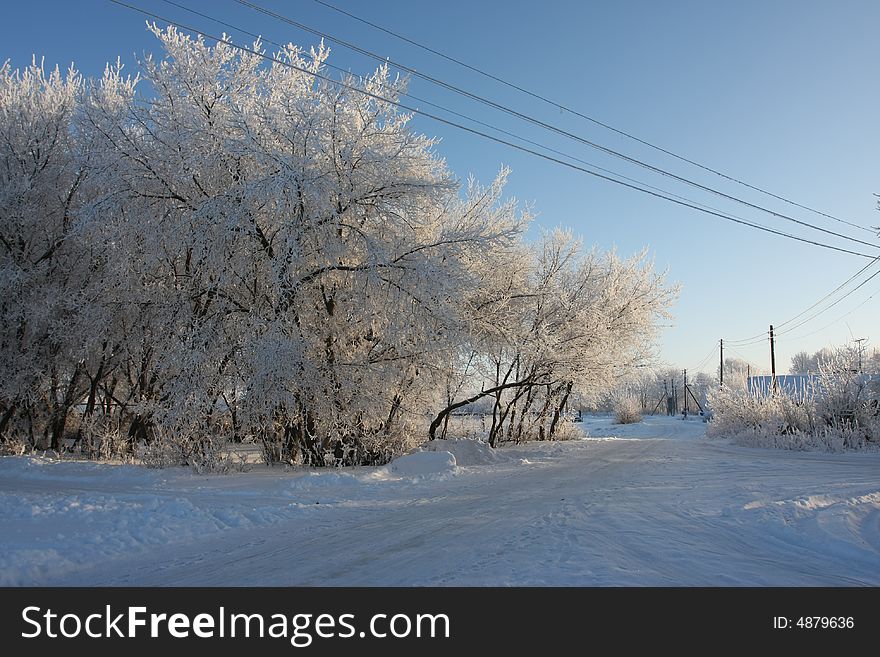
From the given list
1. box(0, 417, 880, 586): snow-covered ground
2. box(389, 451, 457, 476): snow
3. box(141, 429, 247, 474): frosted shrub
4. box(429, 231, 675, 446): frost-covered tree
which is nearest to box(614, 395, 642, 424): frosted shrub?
box(429, 231, 675, 446): frost-covered tree

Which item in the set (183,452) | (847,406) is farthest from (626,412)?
(183,452)

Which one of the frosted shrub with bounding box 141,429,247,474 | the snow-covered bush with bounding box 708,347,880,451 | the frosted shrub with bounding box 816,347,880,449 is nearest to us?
the frosted shrub with bounding box 141,429,247,474

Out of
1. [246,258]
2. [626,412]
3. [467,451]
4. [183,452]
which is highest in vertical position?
[246,258]

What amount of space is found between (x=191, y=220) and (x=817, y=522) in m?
13.3

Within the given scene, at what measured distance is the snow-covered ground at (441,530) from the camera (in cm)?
529

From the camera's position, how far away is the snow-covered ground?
529cm

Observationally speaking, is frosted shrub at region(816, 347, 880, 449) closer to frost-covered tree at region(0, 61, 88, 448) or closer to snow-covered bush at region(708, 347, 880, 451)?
snow-covered bush at region(708, 347, 880, 451)

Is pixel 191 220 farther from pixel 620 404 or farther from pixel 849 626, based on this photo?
pixel 620 404

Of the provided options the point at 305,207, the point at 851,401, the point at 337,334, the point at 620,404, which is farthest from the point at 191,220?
the point at 620,404

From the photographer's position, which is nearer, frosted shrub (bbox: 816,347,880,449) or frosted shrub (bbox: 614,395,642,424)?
frosted shrub (bbox: 816,347,880,449)

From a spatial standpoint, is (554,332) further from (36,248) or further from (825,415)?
(36,248)

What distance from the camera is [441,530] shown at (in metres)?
7.16

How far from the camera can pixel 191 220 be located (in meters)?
13.6

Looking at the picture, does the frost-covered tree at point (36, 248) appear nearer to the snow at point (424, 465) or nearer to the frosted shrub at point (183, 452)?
the frosted shrub at point (183, 452)
